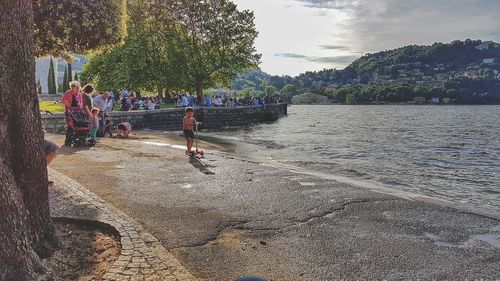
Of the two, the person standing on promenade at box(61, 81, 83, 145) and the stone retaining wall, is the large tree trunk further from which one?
the stone retaining wall

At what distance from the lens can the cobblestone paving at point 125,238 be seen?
4848 mm

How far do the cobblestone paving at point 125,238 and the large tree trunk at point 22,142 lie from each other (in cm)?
90

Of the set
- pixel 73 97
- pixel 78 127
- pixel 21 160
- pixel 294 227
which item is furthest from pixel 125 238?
pixel 78 127

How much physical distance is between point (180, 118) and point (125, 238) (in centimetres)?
3372

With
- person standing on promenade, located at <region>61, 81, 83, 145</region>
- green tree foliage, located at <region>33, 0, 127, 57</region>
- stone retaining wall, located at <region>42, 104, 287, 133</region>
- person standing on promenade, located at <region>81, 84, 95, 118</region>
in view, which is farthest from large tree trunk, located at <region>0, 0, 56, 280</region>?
stone retaining wall, located at <region>42, 104, 287, 133</region>

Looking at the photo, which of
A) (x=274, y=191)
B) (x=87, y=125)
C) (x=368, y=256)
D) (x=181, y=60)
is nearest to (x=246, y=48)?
(x=181, y=60)

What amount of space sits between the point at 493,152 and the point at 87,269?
27.9 metres

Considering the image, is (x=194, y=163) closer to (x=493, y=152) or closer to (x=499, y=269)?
(x=499, y=269)

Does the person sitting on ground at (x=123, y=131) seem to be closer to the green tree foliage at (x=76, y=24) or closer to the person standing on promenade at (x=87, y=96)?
the person standing on promenade at (x=87, y=96)

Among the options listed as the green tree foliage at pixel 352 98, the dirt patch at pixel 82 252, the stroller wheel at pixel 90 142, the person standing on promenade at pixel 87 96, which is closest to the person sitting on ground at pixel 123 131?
the stroller wheel at pixel 90 142

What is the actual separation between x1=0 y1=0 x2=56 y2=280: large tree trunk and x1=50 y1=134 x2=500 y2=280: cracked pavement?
68.3 inches

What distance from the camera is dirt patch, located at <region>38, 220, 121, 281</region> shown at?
15.6ft

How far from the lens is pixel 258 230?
6988mm

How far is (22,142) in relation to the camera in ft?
16.3
